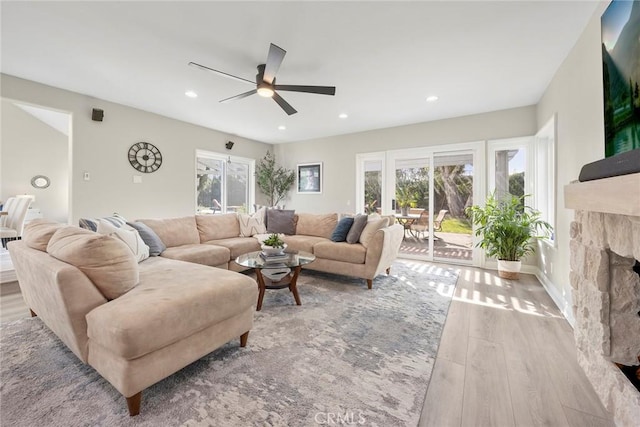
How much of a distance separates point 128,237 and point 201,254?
84 centimetres

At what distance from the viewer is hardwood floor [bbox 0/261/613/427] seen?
1.33 meters

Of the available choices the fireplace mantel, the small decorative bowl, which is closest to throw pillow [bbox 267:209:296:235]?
the small decorative bowl

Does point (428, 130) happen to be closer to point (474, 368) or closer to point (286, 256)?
point (286, 256)

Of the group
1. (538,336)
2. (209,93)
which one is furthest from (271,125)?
(538,336)

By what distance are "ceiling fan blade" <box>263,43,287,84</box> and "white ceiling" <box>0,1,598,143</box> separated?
0.27 m

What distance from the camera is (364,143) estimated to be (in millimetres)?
5438

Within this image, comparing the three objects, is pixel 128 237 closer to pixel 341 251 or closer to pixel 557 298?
pixel 341 251

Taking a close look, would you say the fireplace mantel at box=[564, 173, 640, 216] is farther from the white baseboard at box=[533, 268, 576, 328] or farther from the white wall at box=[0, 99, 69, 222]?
the white wall at box=[0, 99, 69, 222]

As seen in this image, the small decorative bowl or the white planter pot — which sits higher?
the small decorative bowl

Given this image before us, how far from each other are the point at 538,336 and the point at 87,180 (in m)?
5.56

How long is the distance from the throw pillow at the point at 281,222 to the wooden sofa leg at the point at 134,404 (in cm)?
322

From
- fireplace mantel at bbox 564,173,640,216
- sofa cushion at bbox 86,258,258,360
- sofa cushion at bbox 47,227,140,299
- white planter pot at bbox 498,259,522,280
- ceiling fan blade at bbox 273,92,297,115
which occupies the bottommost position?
white planter pot at bbox 498,259,522,280

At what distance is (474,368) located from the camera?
5.62 feet

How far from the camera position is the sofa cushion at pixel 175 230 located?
10.9 feet
